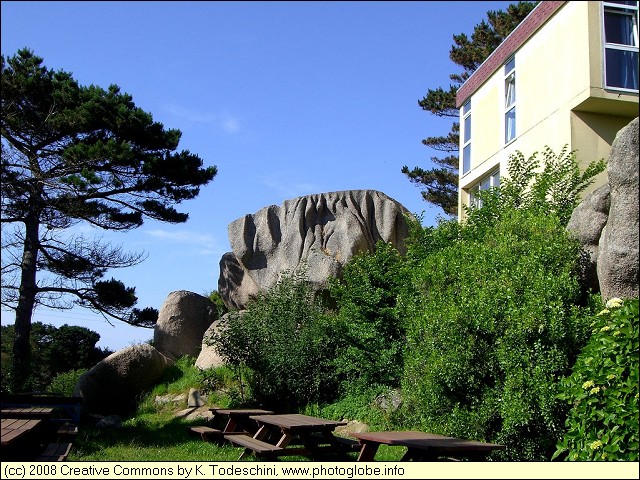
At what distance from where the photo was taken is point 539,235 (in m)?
10.3

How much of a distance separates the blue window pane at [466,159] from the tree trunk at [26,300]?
11735 millimetres

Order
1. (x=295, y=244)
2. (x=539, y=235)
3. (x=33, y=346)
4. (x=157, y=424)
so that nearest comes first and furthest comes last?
(x=539, y=235) → (x=157, y=424) → (x=295, y=244) → (x=33, y=346)

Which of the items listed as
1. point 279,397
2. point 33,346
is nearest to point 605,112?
point 279,397

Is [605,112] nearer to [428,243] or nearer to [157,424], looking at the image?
[428,243]

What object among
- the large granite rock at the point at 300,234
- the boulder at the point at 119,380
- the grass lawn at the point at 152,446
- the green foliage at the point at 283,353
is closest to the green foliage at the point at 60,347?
the boulder at the point at 119,380

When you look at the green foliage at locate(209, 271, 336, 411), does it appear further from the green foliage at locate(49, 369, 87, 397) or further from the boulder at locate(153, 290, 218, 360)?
the green foliage at locate(49, 369, 87, 397)

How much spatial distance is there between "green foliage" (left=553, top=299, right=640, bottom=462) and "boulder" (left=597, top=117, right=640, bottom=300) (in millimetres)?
1013

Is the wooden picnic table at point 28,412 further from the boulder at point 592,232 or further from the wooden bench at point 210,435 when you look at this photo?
the boulder at point 592,232

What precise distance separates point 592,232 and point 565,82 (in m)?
5.24

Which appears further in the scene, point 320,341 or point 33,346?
point 33,346

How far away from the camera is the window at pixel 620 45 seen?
1350cm

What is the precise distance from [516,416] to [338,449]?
2332 mm

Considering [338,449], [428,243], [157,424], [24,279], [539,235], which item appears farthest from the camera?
[24,279]

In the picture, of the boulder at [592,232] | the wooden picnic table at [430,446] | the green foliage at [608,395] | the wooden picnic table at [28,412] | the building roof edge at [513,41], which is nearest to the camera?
the green foliage at [608,395]
